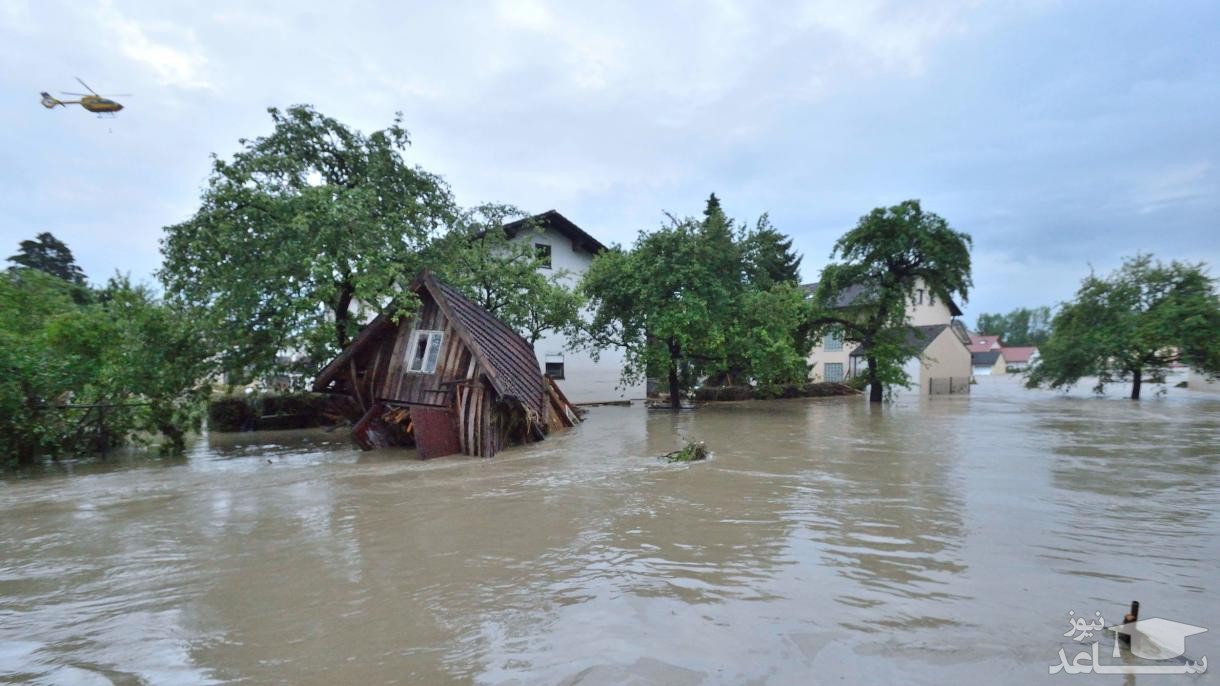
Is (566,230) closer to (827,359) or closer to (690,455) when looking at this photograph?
(690,455)

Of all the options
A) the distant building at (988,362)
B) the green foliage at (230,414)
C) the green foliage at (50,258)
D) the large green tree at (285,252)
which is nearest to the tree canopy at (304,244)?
the large green tree at (285,252)

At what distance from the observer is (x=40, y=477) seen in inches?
458

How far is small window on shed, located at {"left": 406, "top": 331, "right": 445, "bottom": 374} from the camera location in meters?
14.1

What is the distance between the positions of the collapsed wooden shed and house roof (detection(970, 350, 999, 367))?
81630 millimetres

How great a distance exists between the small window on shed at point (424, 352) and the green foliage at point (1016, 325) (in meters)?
139

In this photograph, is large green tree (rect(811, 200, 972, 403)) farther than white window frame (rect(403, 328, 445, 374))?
Yes

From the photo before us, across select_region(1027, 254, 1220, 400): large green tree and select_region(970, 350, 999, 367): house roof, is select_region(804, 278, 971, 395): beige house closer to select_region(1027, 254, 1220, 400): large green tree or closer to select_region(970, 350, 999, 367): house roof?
select_region(1027, 254, 1220, 400): large green tree

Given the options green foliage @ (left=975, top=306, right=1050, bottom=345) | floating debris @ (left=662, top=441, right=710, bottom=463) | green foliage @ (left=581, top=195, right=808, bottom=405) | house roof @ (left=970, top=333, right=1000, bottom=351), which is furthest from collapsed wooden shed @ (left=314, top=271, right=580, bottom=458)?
green foliage @ (left=975, top=306, right=1050, bottom=345)

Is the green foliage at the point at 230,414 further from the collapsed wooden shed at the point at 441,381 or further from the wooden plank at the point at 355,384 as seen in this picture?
the wooden plank at the point at 355,384

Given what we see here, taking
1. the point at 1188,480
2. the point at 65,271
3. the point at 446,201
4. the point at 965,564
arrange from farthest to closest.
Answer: the point at 65,271 → the point at 446,201 → the point at 1188,480 → the point at 965,564

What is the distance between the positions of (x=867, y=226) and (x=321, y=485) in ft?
79.6

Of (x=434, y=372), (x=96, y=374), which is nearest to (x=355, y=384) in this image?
(x=434, y=372)

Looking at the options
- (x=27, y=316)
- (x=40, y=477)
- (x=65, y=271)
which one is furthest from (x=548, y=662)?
(x=65, y=271)

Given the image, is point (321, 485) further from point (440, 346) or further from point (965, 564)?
point (965, 564)
